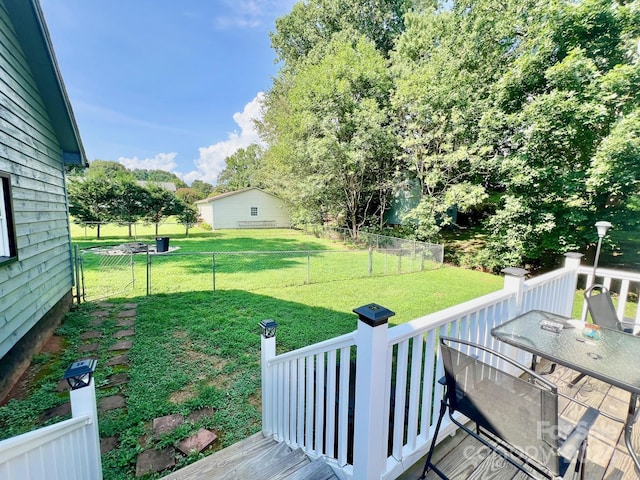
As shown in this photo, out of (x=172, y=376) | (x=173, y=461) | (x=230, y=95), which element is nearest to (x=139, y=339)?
(x=172, y=376)

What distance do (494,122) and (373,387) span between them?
9.48 meters

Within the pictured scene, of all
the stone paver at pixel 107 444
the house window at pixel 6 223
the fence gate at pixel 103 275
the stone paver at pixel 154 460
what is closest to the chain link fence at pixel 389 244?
the fence gate at pixel 103 275

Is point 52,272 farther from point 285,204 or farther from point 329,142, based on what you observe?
point 285,204

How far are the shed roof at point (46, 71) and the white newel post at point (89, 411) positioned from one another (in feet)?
16.5

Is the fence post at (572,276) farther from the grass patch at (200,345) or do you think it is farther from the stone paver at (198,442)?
the stone paver at (198,442)

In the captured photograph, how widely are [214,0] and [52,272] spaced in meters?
9.62

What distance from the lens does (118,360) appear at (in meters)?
3.57

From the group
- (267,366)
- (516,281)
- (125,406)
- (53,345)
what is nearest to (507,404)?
(516,281)

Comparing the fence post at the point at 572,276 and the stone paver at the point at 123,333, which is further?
the stone paver at the point at 123,333

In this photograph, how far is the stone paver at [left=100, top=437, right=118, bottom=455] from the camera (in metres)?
2.25

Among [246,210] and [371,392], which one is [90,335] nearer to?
[371,392]

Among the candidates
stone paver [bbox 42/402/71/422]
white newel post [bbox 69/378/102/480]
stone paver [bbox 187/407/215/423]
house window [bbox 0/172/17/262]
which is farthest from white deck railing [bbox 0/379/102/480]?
house window [bbox 0/172/17/262]

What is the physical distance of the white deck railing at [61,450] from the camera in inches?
43.0

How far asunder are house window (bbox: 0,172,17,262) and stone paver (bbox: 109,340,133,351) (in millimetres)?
1611
